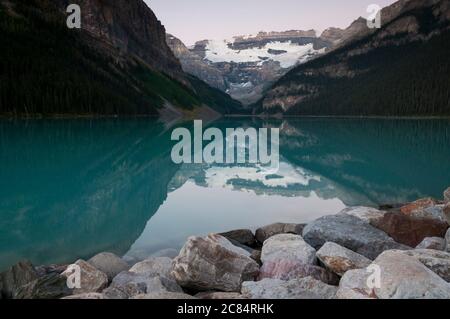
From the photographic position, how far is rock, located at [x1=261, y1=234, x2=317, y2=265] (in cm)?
1147

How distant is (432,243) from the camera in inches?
500

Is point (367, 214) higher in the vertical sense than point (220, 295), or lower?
higher

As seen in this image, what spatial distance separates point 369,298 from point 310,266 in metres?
3.06

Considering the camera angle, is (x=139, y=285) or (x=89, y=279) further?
(x=89, y=279)

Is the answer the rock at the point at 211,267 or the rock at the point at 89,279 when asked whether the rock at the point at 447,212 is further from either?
the rock at the point at 89,279

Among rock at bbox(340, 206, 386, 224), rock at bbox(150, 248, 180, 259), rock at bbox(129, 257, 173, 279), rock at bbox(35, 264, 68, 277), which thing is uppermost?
rock at bbox(340, 206, 386, 224)

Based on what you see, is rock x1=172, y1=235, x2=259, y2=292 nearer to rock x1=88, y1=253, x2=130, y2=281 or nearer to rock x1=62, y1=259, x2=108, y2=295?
rock x1=62, y1=259, x2=108, y2=295

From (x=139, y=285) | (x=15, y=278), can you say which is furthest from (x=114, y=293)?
(x=15, y=278)

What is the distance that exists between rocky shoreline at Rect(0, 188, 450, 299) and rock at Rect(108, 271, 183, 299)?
2 centimetres

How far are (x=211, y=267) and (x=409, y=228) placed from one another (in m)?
7.93

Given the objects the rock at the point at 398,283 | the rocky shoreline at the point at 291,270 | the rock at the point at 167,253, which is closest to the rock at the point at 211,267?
the rocky shoreline at the point at 291,270

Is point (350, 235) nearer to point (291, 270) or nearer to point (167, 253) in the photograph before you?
point (291, 270)

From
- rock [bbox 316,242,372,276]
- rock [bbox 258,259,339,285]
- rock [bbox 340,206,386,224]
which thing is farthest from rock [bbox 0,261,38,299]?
rock [bbox 340,206,386,224]
